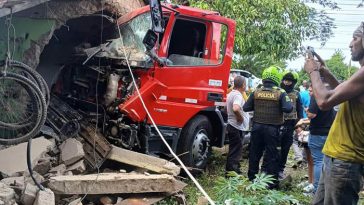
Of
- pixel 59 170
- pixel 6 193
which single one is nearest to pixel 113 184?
pixel 59 170

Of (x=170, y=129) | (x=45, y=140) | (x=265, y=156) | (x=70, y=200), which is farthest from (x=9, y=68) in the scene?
(x=265, y=156)

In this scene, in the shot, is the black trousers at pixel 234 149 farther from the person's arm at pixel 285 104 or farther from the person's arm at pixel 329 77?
the person's arm at pixel 329 77

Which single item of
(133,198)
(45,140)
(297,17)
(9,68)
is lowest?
(133,198)

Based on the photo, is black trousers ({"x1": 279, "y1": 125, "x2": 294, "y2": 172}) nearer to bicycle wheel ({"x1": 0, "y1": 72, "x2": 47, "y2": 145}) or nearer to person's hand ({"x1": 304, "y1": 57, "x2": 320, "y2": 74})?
bicycle wheel ({"x1": 0, "y1": 72, "x2": 47, "y2": 145})

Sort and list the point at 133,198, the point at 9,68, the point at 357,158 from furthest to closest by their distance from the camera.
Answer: the point at 133,198 < the point at 9,68 < the point at 357,158

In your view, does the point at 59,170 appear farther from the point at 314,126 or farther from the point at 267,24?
the point at 267,24

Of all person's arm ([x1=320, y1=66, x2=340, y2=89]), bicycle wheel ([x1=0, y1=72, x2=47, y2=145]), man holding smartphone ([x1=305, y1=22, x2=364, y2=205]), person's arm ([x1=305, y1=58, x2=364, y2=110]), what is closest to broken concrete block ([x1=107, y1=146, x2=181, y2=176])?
bicycle wheel ([x1=0, y1=72, x2=47, y2=145])

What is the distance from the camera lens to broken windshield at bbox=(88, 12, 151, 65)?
5.96 meters

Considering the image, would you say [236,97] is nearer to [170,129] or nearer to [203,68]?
[203,68]

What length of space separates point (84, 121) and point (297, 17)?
7.38 m

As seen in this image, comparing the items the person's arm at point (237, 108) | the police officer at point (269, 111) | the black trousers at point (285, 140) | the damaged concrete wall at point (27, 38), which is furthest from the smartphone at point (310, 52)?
the black trousers at point (285, 140)

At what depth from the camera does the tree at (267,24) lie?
34.7ft

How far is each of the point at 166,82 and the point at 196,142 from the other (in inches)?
42.5

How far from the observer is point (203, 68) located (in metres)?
6.72
